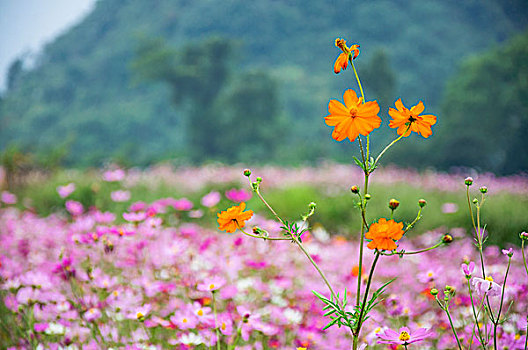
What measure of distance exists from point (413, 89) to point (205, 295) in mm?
27649

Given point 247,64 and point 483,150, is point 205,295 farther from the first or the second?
point 247,64

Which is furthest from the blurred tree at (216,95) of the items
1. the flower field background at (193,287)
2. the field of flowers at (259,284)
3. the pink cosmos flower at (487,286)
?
the pink cosmos flower at (487,286)

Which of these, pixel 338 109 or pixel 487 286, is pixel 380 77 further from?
pixel 338 109

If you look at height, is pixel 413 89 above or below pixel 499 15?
below

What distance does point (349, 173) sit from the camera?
23.5 feet

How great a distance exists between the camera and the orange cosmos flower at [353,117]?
76 cm

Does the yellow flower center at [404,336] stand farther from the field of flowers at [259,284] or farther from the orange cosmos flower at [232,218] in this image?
the orange cosmos flower at [232,218]

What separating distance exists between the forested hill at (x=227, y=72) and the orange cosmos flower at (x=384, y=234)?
665 inches

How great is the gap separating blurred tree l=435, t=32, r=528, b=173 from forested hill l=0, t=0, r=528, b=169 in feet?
10.1

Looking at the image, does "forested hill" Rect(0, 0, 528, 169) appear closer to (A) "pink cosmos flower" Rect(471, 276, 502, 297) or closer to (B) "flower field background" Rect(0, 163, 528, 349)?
(B) "flower field background" Rect(0, 163, 528, 349)

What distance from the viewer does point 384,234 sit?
0.72 meters

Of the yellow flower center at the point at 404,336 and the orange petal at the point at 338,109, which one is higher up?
the orange petal at the point at 338,109

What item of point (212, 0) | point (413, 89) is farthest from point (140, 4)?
point (413, 89)

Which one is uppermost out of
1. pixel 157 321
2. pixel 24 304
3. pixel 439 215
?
pixel 439 215
